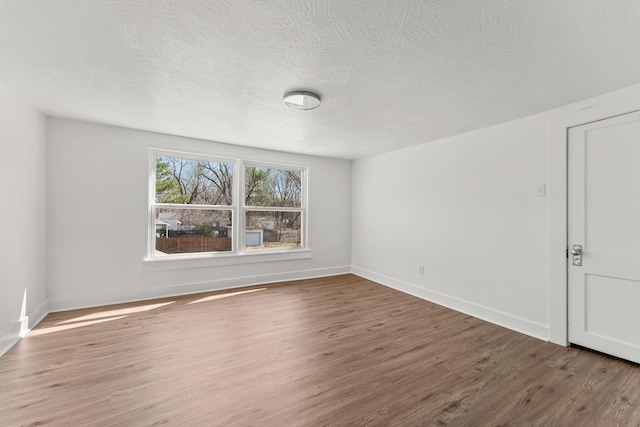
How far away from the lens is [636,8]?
4.57 ft

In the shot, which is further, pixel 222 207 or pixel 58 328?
pixel 222 207

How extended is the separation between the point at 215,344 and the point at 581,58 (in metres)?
3.61

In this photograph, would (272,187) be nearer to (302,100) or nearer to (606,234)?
(302,100)

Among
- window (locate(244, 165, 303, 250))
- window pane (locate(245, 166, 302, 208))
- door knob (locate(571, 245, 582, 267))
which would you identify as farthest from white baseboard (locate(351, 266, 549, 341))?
window pane (locate(245, 166, 302, 208))

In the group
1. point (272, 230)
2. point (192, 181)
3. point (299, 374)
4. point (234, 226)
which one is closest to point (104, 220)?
point (192, 181)

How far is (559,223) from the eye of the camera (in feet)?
8.71

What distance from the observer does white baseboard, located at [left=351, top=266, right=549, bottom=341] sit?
2816 millimetres

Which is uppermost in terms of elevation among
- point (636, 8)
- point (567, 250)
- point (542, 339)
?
point (636, 8)

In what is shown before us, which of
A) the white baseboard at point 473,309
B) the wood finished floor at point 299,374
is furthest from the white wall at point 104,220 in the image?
the white baseboard at point 473,309

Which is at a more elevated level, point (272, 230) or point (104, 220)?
point (104, 220)

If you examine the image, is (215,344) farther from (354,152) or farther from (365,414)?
(354,152)

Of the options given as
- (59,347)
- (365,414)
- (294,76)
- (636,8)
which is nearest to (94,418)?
(59,347)

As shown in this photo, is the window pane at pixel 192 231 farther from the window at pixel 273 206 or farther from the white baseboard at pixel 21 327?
the white baseboard at pixel 21 327

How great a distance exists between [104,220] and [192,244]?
111 cm
